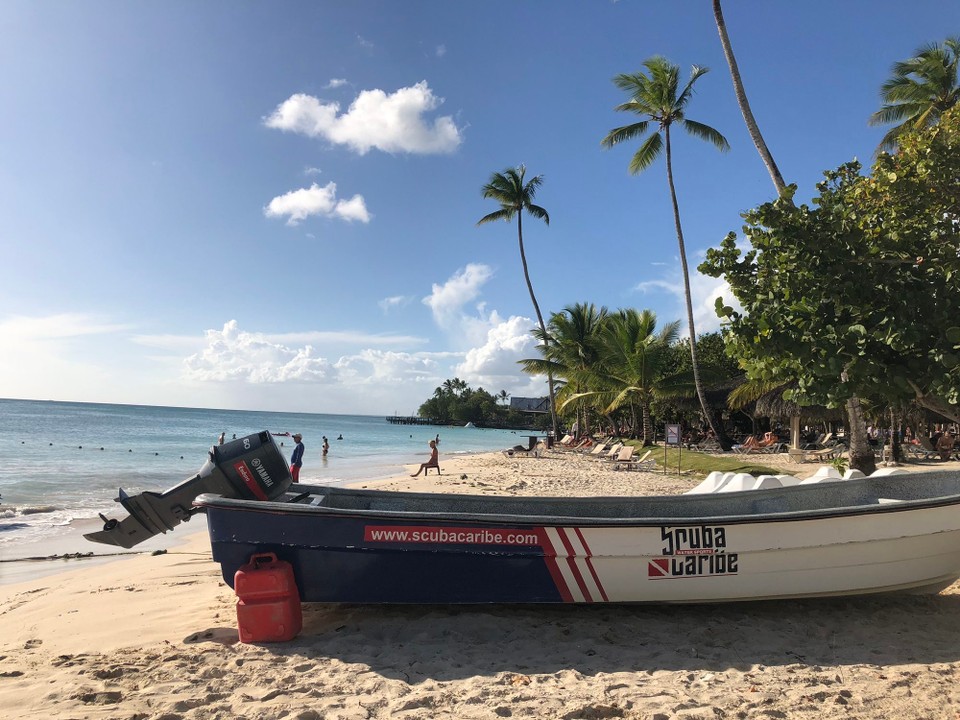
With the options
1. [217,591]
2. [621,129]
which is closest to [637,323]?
[621,129]

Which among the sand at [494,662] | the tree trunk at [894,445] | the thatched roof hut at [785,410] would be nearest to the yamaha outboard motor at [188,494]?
the sand at [494,662]

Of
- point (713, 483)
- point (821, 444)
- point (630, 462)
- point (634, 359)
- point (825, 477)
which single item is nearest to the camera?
point (825, 477)

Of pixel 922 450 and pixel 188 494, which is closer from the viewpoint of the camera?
pixel 188 494

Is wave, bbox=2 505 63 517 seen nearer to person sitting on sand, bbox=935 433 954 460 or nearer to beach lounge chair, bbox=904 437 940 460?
person sitting on sand, bbox=935 433 954 460

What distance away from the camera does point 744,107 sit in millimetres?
11789

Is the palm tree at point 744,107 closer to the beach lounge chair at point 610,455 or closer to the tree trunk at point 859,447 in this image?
the tree trunk at point 859,447

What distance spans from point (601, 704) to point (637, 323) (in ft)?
83.0

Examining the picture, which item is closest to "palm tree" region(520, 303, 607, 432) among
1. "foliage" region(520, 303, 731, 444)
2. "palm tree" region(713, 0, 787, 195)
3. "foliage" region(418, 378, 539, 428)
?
"foliage" region(520, 303, 731, 444)

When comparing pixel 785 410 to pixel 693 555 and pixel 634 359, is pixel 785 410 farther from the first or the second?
pixel 693 555

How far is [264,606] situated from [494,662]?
1.71 metres

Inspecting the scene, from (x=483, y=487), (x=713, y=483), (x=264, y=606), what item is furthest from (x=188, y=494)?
(x=483, y=487)

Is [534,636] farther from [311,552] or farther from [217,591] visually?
[217,591]

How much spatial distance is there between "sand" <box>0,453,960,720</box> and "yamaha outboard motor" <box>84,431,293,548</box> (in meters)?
0.79

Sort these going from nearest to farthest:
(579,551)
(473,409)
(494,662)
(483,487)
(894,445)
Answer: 1. (494,662)
2. (579,551)
3. (483,487)
4. (894,445)
5. (473,409)
